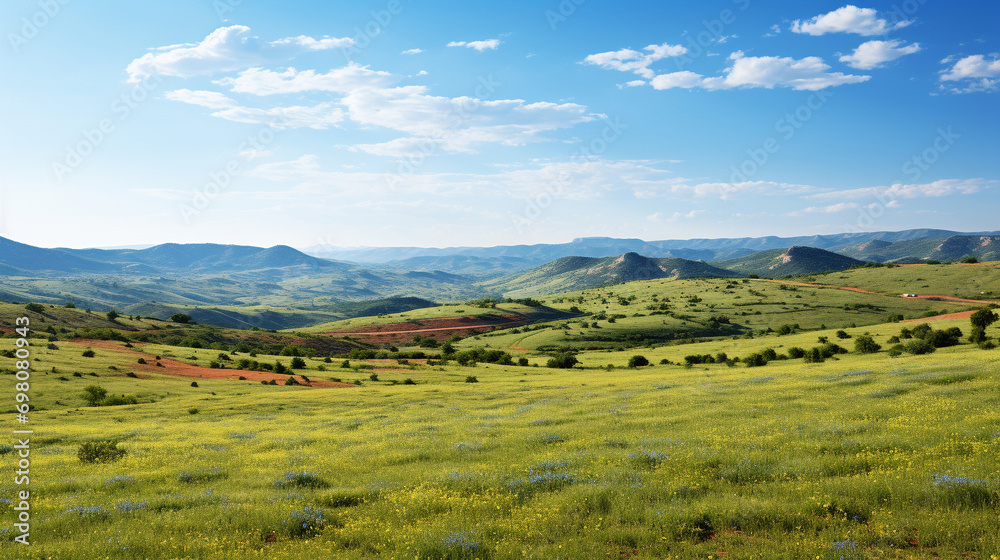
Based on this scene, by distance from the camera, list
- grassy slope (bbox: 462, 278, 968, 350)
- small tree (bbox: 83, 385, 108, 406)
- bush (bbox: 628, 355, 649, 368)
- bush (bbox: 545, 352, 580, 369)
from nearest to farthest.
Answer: small tree (bbox: 83, 385, 108, 406)
bush (bbox: 628, 355, 649, 368)
bush (bbox: 545, 352, 580, 369)
grassy slope (bbox: 462, 278, 968, 350)

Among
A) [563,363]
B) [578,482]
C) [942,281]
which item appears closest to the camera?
[578,482]

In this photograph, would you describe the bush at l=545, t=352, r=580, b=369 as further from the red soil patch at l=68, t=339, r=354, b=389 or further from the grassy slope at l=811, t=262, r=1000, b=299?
the grassy slope at l=811, t=262, r=1000, b=299

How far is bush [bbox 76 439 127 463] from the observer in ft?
62.8

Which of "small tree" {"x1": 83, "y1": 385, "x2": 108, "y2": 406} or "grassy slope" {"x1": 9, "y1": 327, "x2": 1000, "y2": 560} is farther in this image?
"small tree" {"x1": 83, "y1": 385, "x2": 108, "y2": 406}

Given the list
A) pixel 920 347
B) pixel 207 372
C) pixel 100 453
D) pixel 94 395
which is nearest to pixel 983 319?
pixel 920 347

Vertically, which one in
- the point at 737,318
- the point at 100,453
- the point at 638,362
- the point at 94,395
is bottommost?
the point at 638,362

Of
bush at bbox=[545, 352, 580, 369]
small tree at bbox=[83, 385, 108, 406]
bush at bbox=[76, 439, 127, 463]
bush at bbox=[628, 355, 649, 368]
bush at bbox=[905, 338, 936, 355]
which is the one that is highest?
bush at bbox=[905, 338, 936, 355]

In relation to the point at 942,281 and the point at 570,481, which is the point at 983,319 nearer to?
the point at 570,481

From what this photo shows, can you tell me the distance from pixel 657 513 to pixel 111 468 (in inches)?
747

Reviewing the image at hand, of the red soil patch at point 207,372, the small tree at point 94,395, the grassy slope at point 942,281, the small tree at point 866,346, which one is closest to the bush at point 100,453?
the small tree at point 94,395

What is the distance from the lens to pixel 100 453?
64.7 ft

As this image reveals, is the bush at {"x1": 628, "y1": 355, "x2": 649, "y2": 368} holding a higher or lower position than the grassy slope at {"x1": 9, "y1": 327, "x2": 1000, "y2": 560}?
lower

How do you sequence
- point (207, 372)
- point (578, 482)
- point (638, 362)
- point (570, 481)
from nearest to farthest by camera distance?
point (578, 482) → point (570, 481) → point (207, 372) → point (638, 362)

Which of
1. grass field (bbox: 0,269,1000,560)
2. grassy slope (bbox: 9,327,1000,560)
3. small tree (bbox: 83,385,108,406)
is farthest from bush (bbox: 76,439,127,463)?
small tree (bbox: 83,385,108,406)
